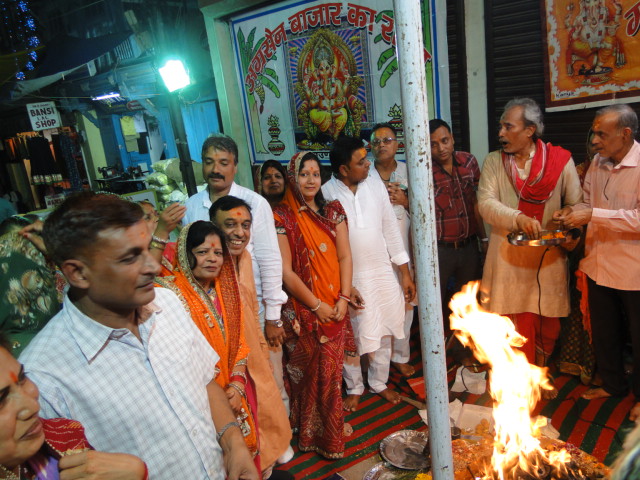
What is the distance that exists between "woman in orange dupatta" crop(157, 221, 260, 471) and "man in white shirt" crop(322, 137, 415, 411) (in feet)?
4.81

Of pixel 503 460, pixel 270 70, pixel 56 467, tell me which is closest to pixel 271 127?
pixel 270 70

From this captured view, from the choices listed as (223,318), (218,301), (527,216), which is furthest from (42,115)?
(527,216)

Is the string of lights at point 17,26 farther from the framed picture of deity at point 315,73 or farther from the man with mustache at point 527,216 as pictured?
the man with mustache at point 527,216

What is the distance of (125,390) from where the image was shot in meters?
1.68

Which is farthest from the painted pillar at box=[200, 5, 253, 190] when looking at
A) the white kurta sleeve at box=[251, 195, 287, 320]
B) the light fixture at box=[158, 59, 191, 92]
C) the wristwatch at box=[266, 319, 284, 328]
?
the wristwatch at box=[266, 319, 284, 328]

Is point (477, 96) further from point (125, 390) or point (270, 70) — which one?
point (125, 390)

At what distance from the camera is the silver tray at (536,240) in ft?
11.5

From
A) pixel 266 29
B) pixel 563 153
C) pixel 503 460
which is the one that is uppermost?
pixel 266 29

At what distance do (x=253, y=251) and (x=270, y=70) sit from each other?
4.04 meters

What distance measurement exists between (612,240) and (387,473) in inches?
100

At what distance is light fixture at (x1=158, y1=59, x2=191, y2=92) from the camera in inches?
291

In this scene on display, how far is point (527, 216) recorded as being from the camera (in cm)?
383

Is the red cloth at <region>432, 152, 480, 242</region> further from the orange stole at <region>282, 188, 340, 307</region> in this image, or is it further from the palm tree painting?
the palm tree painting

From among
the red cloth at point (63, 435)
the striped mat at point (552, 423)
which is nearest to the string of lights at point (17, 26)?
the striped mat at point (552, 423)
